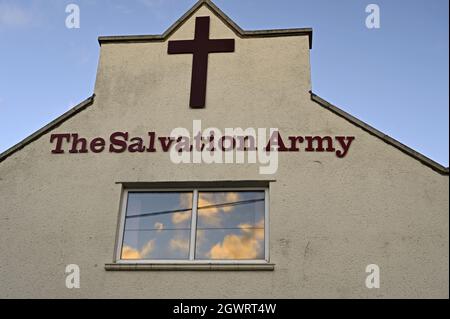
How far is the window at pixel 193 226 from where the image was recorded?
8180 millimetres

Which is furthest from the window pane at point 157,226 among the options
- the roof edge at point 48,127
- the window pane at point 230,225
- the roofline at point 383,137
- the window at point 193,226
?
the roofline at point 383,137

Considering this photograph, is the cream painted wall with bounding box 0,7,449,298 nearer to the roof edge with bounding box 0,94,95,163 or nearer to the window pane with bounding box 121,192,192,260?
the roof edge with bounding box 0,94,95,163

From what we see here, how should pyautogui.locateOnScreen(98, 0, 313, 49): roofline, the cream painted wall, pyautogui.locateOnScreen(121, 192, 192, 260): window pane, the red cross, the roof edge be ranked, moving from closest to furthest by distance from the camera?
the cream painted wall < pyautogui.locateOnScreen(121, 192, 192, 260): window pane < the roof edge < the red cross < pyautogui.locateOnScreen(98, 0, 313, 49): roofline

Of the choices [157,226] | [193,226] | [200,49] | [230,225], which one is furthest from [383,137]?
[157,226]

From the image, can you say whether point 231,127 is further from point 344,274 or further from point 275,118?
point 344,274

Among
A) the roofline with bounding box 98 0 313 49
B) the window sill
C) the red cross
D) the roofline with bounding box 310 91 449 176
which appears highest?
the roofline with bounding box 98 0 313 49

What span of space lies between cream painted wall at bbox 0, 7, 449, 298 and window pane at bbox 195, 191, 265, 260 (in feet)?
0.96

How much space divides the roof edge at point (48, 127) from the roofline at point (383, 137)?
11.9ft

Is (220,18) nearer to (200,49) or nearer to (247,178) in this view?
(200,49)

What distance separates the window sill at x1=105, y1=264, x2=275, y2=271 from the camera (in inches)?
307

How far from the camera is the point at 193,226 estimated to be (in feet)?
27.3

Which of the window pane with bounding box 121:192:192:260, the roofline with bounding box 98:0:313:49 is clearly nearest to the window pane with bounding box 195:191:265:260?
the window pane with bounding box 121:192:192:260

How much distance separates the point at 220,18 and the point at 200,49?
777mm
